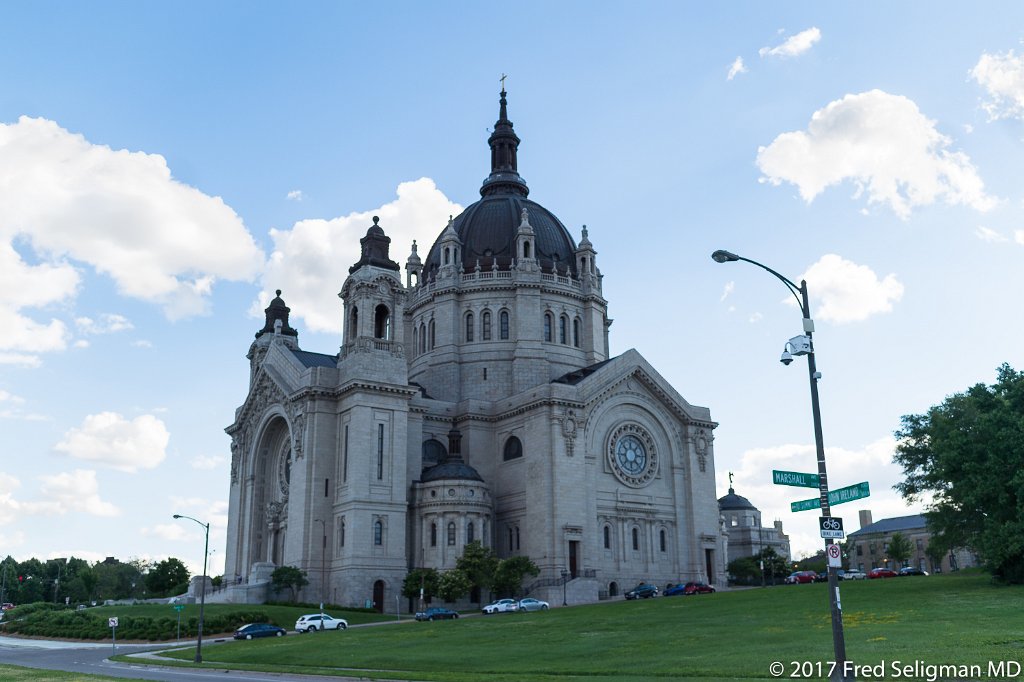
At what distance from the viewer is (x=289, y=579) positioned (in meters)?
67.8

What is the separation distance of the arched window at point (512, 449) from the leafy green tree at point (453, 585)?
46.2ft

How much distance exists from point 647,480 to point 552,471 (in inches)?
409

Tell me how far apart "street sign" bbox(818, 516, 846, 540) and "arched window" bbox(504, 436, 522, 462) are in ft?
187

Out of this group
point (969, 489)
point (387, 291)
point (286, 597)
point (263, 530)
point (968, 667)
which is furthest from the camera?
point (263, 530)

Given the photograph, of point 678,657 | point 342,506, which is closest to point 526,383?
point 342,506

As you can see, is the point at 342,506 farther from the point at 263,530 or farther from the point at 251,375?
the point at 251,375

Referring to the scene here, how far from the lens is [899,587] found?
2040 inches

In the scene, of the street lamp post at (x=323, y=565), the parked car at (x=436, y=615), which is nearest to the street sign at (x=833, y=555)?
the parked car at (x=436, y=615)

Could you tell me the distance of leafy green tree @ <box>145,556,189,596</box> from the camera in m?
90.9

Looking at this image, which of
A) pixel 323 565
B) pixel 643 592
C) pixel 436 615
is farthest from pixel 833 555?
pixel 323 565

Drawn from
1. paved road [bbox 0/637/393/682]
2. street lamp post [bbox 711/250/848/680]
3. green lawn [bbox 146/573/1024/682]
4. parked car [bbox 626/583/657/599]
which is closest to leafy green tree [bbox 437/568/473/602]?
parked car [bbox 626/583/657/599]

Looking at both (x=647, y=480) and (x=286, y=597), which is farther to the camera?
(x=647, y=480)

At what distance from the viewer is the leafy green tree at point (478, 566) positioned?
2611 inches

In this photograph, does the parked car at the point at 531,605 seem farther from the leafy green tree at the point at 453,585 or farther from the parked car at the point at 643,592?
the parked car at the point at 643,592
